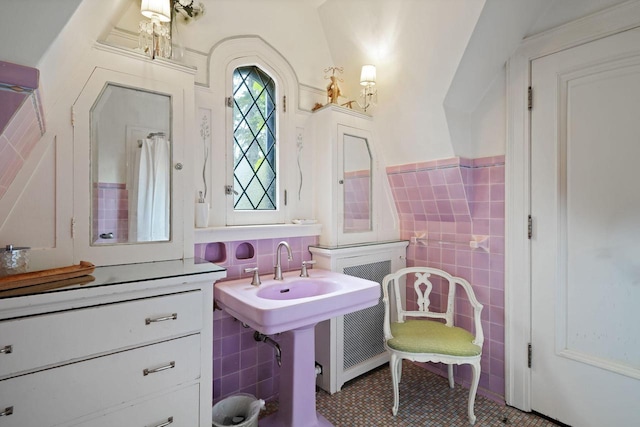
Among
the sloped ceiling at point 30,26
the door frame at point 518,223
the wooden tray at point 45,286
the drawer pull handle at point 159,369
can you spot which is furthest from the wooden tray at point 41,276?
the door frame at point 518,223

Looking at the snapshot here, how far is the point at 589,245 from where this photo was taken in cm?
171

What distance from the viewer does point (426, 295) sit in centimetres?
227

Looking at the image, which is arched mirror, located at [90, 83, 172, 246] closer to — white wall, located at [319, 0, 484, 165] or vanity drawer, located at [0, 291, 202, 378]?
vanity drawer, located at [0, 291, 202, 378]

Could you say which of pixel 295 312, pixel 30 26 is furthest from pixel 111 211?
pixel 295 312

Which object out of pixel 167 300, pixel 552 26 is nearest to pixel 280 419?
pixel 167 300

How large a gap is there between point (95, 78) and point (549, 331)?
2733 millimetres

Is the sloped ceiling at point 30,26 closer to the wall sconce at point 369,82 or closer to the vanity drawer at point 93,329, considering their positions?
the vanity drawer at point 93,329

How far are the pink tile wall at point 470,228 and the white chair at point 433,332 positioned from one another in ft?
0.36

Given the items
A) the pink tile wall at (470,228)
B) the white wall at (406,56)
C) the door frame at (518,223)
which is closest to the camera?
the white wall at (406,56)

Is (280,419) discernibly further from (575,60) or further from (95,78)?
(575,60)

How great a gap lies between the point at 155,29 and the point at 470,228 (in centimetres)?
221

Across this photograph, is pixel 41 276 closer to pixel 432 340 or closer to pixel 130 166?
pixel 130 166

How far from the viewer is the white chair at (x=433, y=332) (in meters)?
1.80

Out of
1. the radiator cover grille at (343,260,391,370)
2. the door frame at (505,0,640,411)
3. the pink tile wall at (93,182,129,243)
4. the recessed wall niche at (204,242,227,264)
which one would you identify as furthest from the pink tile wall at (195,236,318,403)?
the door frame at (505,0,640,411)
